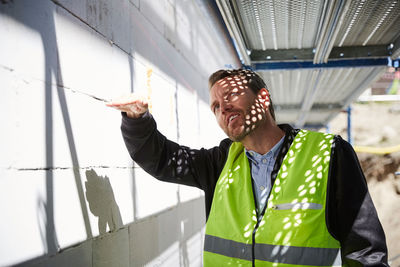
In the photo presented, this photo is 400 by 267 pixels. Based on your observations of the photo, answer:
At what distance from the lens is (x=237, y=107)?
170cm

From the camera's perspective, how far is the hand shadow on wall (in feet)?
4.44

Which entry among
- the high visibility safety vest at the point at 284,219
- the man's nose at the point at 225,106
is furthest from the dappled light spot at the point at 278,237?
the man's nose at the point at 225,106

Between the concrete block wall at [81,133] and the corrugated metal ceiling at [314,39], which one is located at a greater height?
the corrugated metal ceiling at [314,39]

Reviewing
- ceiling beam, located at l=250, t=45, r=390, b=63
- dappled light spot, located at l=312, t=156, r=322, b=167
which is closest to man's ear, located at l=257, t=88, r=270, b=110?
dappled light spot, located at l=312, t=156, r=322, b=167

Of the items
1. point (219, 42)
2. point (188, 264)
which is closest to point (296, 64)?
point (219, 42)

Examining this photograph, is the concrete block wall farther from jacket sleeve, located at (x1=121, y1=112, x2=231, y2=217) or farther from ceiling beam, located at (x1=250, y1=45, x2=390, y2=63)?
ceiling beam, located at (x1=250, y1=45, x2=390, y2=63)

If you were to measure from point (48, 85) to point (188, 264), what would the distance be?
1.98 metres

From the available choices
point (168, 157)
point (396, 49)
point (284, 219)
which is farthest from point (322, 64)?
point (284, 219)

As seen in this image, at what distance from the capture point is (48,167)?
3.61ft

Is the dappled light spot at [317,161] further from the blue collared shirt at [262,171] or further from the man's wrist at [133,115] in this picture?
the man's wrist at [133,115]

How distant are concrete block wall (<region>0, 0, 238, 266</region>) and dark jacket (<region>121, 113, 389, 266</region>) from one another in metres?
0.13

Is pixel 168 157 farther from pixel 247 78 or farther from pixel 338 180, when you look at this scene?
pixel 338 180

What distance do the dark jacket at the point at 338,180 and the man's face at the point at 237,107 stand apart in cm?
18

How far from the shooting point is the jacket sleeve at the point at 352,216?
53.6 inches
